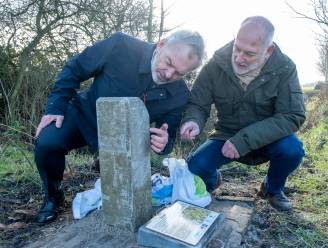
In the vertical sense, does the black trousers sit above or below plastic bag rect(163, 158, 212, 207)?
above

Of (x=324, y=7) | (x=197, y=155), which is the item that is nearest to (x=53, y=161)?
(x=197, y=155)

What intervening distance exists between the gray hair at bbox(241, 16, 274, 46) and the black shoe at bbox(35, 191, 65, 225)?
7.22ft

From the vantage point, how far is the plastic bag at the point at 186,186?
3215 millimetres

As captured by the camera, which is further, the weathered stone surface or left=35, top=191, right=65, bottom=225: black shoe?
left=35, top=191, right=65, bottom=225: black shoe

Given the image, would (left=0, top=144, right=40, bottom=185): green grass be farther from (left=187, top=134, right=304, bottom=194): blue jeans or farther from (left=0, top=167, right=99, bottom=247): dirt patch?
(left=187, top=134, right=304, bottom=194): blue jeans

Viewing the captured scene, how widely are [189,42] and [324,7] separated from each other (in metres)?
14.2

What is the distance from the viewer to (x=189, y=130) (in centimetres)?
327

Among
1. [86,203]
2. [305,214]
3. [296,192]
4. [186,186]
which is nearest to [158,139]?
[186,186]

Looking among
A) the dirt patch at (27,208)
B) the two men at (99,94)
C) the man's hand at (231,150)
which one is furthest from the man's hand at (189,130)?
the dirt patch at (27,208)

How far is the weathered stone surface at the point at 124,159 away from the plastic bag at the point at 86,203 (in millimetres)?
420

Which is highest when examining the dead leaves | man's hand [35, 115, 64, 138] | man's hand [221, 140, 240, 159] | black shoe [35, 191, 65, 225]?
man's hand [35, 115, 64, 138]

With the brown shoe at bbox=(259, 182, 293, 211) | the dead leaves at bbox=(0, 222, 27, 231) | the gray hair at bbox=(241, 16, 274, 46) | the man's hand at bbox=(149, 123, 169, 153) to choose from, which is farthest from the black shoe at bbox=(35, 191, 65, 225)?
the gray hair at bbox=(241, 16, 274, 46)

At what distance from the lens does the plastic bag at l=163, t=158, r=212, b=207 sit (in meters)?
3.21

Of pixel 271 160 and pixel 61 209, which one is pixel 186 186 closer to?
pixel 271 160
